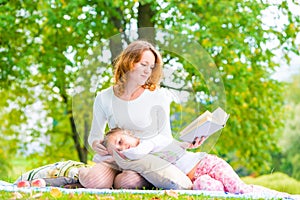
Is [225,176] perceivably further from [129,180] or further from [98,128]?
[98,128]

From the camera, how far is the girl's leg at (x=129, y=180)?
13.1ft

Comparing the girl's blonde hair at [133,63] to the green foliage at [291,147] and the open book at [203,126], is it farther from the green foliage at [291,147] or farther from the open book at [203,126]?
the green foliage at [291,147]

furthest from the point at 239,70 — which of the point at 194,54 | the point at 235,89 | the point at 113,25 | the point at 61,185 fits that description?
the point at 61,185

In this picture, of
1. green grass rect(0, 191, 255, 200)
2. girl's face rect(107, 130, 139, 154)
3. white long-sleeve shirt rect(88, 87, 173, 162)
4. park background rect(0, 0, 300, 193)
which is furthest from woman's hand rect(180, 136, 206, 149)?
park background rect(0, 0, 300, 193)

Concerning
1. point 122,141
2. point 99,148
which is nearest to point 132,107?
point 122,141

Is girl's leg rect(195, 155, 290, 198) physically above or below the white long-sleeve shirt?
below

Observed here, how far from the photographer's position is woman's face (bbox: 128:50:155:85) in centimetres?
388

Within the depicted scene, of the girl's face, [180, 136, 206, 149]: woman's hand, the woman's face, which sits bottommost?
[180, 136, 206, 149]: woman's hand

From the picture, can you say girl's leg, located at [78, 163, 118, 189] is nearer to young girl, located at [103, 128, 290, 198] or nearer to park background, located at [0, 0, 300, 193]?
young girl, located at [103, 128, 290, 198]

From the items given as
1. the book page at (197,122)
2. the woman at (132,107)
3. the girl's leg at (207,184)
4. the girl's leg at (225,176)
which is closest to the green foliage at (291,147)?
the girl's leg at (225,176)

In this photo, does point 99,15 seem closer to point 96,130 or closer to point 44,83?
point 44,83

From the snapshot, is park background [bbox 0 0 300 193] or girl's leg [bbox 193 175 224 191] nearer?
girl's leg [bbox 193 175 224 191]

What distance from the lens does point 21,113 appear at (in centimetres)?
896

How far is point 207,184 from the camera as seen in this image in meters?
4.03
